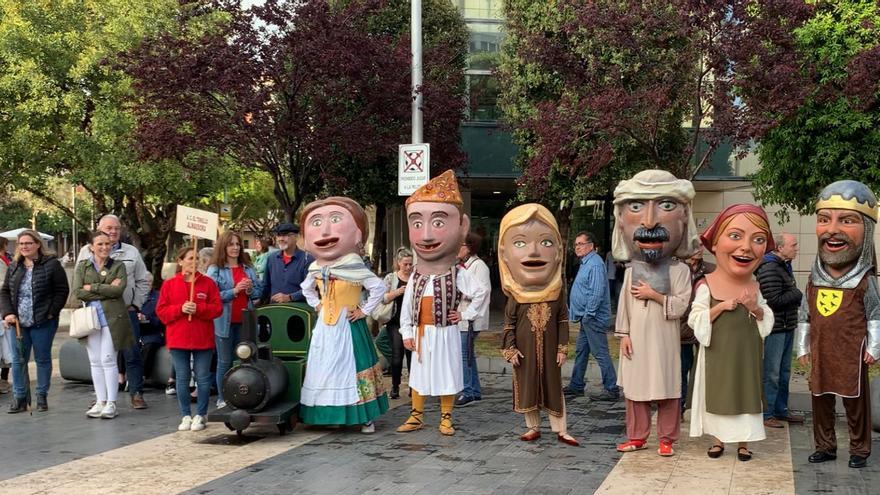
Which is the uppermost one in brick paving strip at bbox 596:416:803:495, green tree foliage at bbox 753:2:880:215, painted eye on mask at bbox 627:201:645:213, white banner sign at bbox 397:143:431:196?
green tree foliage at bbox 753:2:880:215

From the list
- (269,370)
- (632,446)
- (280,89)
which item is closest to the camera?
(632,446)

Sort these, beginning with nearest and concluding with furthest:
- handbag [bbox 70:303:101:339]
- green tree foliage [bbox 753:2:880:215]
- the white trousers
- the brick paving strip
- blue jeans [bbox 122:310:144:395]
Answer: the brick paving strip
handbag [bbox 70:303:101:339]
the white trousers
blue jeans [bbox 122:310:144:395]
green tree foliage [bbox 753:2:880:215]

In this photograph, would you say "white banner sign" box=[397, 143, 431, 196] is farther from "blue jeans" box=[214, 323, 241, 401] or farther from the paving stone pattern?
the paving stone pattern

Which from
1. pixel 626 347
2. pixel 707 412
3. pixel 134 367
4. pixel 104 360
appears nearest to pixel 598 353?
pixel 626 347

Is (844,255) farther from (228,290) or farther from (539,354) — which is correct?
(228,290)

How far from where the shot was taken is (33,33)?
18297mm

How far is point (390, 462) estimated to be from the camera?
657 cm

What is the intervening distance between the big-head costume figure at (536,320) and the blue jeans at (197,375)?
2.83m

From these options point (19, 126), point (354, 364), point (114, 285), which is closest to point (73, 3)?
point (19, 126)

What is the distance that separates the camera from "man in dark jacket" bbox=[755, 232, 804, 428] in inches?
302

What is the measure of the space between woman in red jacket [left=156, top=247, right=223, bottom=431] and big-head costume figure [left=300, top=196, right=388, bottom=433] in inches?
36.2

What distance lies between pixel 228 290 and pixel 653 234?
14.1 ft

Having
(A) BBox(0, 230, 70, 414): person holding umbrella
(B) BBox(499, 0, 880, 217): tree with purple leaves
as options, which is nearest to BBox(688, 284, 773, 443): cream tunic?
(B) BBox(499, 0, 880, 217): tree with purple leaves

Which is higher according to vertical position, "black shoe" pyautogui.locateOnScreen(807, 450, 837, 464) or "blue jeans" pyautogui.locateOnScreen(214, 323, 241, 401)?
"blue jeans" pyautogui.locateOnScreen(214, 323, 241, 401)
